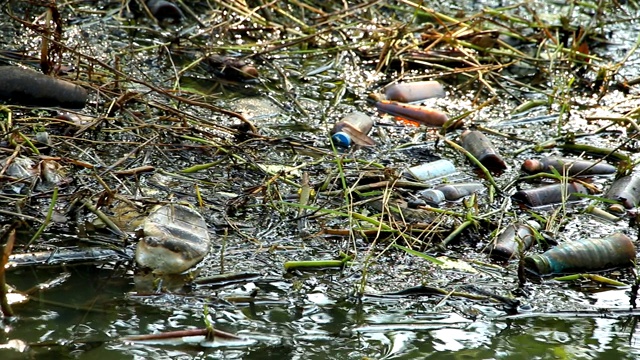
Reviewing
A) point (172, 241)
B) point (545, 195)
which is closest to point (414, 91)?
point (545, 195)

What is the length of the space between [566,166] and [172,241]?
6.09 feet

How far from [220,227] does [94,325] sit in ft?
2.47

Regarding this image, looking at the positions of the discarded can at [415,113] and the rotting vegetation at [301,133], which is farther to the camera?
the discarded can at [415,113]

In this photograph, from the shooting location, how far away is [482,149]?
3957 millimetres

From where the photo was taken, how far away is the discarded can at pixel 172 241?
2.83m

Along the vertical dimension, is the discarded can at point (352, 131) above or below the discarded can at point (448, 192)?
above

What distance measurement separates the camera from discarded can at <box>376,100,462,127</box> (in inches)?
170

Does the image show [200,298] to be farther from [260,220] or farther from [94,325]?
[260,220]

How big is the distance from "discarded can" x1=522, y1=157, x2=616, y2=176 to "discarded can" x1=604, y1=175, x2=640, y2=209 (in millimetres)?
154

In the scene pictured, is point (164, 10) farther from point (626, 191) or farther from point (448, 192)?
point (626, 191)

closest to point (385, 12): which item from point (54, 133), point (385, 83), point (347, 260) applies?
point (385, 83)

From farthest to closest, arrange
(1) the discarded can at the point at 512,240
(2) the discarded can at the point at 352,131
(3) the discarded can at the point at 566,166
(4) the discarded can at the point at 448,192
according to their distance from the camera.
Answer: (2) the discarded can at the point at 352,131
(3) the discarded can at the point at 566,166
(4) the discarded can at the point at 448,192
(1) the discarded can at the point at 512,240

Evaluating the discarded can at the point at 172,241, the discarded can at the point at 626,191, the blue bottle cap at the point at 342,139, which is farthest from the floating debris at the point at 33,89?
the discarded can at the point at 626,191

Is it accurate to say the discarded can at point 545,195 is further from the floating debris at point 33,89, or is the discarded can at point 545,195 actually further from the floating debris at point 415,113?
the floating debris at point 33,89
